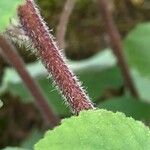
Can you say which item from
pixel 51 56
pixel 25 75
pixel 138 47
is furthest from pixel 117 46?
pixel 51 56

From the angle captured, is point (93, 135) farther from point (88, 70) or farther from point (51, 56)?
point (88, 70)

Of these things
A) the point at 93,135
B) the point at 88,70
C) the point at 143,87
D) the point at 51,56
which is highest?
the point at 88,70

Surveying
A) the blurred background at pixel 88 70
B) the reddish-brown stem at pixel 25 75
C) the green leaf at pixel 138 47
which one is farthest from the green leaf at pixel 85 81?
the reddish-brown stem at pixel 25 75

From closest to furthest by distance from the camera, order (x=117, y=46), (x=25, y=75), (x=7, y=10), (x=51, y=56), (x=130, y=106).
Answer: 1. (x=7, y=10)
2. (x=51, y=56)
3. (x=25, y=75)
4. (x=130, y=106)
5. (x=117, y=46)

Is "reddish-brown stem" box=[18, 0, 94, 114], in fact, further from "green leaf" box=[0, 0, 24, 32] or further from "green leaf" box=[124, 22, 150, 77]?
"green leaf" box=[124, 22, 150, 77]

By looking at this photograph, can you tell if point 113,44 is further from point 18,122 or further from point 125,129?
point 125,129

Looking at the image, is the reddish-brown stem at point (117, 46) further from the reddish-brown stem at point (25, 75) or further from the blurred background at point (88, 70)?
the reddish-brown stem at point (25, 75)

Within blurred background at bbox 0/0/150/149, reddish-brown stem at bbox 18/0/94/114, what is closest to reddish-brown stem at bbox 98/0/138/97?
blurred background at bbox 0/0/150/149
